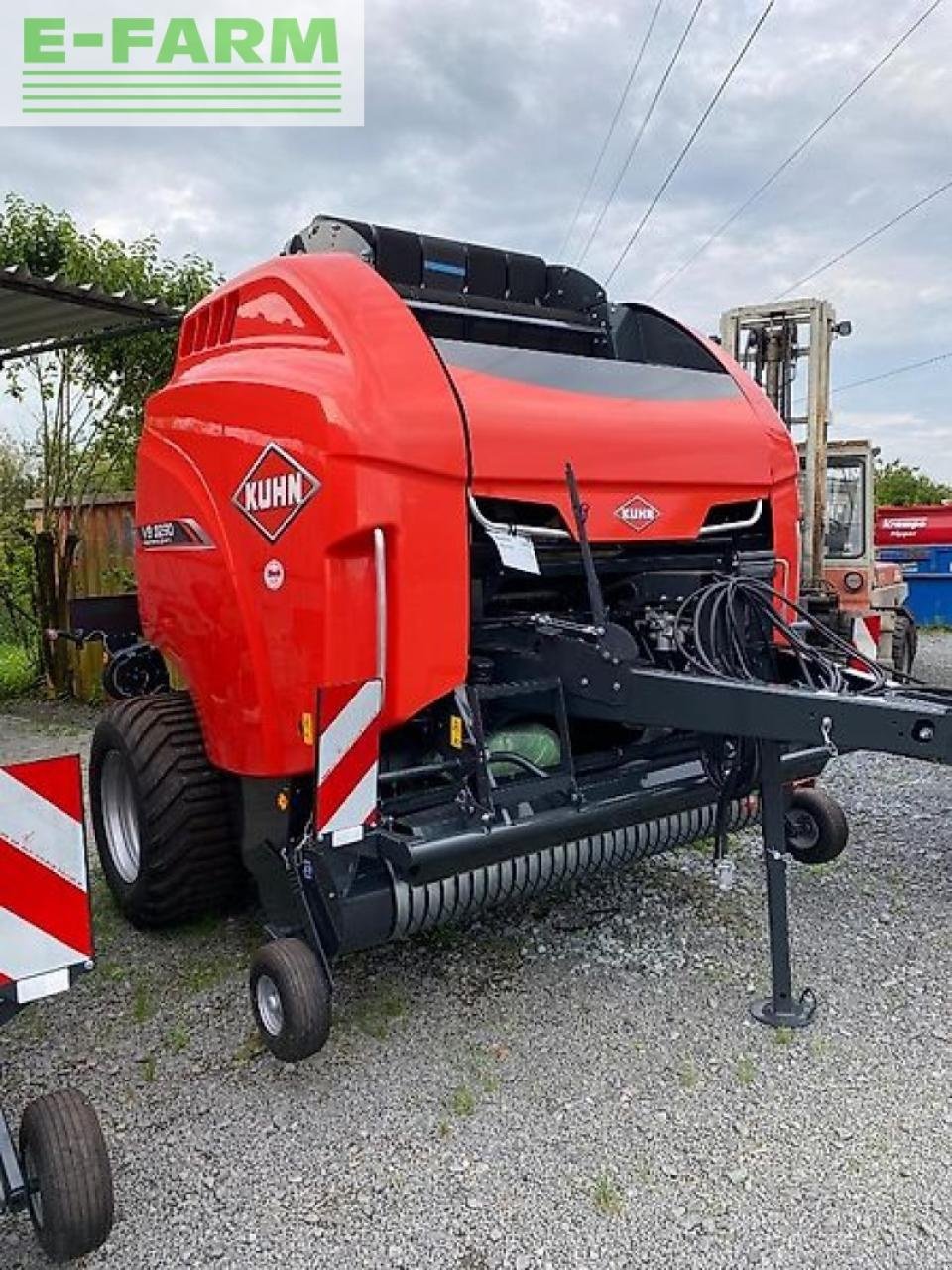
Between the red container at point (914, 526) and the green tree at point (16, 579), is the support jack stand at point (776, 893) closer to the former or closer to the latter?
the green tree at point (16, 579)

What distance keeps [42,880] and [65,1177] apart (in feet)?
1.82

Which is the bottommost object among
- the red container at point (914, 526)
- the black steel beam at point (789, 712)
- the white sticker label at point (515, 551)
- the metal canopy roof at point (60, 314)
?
the black steel beam at point (789, 712)

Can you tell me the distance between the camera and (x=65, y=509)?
9070mm

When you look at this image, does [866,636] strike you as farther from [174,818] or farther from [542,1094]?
[174,818]

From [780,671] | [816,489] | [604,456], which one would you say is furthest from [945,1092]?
[816,489]

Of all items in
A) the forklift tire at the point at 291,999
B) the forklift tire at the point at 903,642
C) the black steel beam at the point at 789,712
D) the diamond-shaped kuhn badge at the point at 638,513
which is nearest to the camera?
the black steel beam at the point at 789,712

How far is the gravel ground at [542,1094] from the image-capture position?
2.19 m

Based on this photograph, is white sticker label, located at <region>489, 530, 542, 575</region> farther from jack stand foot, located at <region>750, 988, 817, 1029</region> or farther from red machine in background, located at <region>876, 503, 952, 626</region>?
red machine in background, located at <region>876, 503, 952, 626</region>

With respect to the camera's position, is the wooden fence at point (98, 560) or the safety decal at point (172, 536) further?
the wooden fence at point (98, 560)

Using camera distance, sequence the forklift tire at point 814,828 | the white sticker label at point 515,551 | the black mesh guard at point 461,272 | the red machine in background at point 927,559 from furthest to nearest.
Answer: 1. the red machine in background at point 927,559
2. the forklift tire at point 814,828
3. the black mesh guard at point 461,272
4. the white sticker label at point 515,551

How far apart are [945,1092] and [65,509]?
27.2 feet

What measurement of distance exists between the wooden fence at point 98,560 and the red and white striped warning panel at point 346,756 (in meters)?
6.20

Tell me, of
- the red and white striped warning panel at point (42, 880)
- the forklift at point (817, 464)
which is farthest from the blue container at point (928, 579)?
the red and white striped warning panel at point (42, 880)

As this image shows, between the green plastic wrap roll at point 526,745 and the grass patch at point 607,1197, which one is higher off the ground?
the green plastic wrap roll at point 526,745
